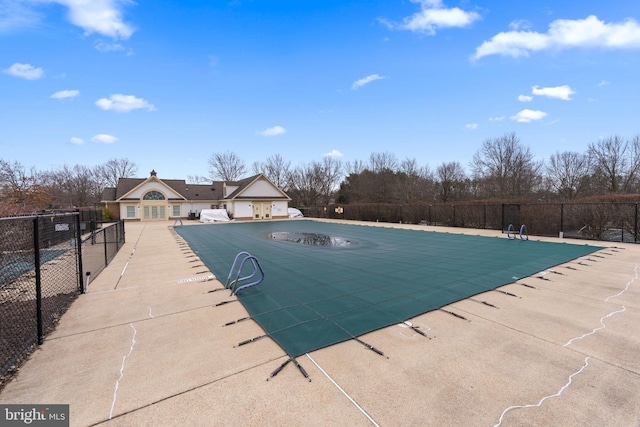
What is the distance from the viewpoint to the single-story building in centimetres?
3206

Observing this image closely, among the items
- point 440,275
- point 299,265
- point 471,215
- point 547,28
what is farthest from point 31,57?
point 471,215

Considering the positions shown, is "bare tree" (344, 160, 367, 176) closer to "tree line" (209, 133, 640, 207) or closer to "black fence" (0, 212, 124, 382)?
"tree line" (209, 133, 640, 207)

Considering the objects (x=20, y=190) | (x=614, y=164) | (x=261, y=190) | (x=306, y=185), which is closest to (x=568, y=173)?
(x=614, y=164)

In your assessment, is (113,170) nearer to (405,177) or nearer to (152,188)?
(152,188)

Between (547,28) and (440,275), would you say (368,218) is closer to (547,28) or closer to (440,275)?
(547,28)

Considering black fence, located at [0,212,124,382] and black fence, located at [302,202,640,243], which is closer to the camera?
black fence, located at [0,212,124,382]

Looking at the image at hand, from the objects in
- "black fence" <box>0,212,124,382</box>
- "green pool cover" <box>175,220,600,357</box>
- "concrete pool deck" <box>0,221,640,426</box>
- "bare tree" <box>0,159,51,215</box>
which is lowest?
"concrete pool deck" <box>0,221,640,426</box>

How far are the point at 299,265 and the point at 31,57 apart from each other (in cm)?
1393

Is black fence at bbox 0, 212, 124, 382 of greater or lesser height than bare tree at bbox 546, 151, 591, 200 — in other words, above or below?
below

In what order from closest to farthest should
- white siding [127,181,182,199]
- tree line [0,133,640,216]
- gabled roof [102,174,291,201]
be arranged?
tree line [0,133,640,216]
white siding [127,181,182,199]
gabled roof [102,174,291,201]

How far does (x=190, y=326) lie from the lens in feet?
13.3

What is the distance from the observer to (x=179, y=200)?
3484 cm

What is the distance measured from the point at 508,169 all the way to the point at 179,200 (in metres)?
40.6

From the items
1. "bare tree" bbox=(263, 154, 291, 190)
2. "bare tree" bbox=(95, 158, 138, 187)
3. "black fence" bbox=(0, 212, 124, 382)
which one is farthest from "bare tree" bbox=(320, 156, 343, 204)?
"black fence" bbox=(0, 212, 124, 382)
